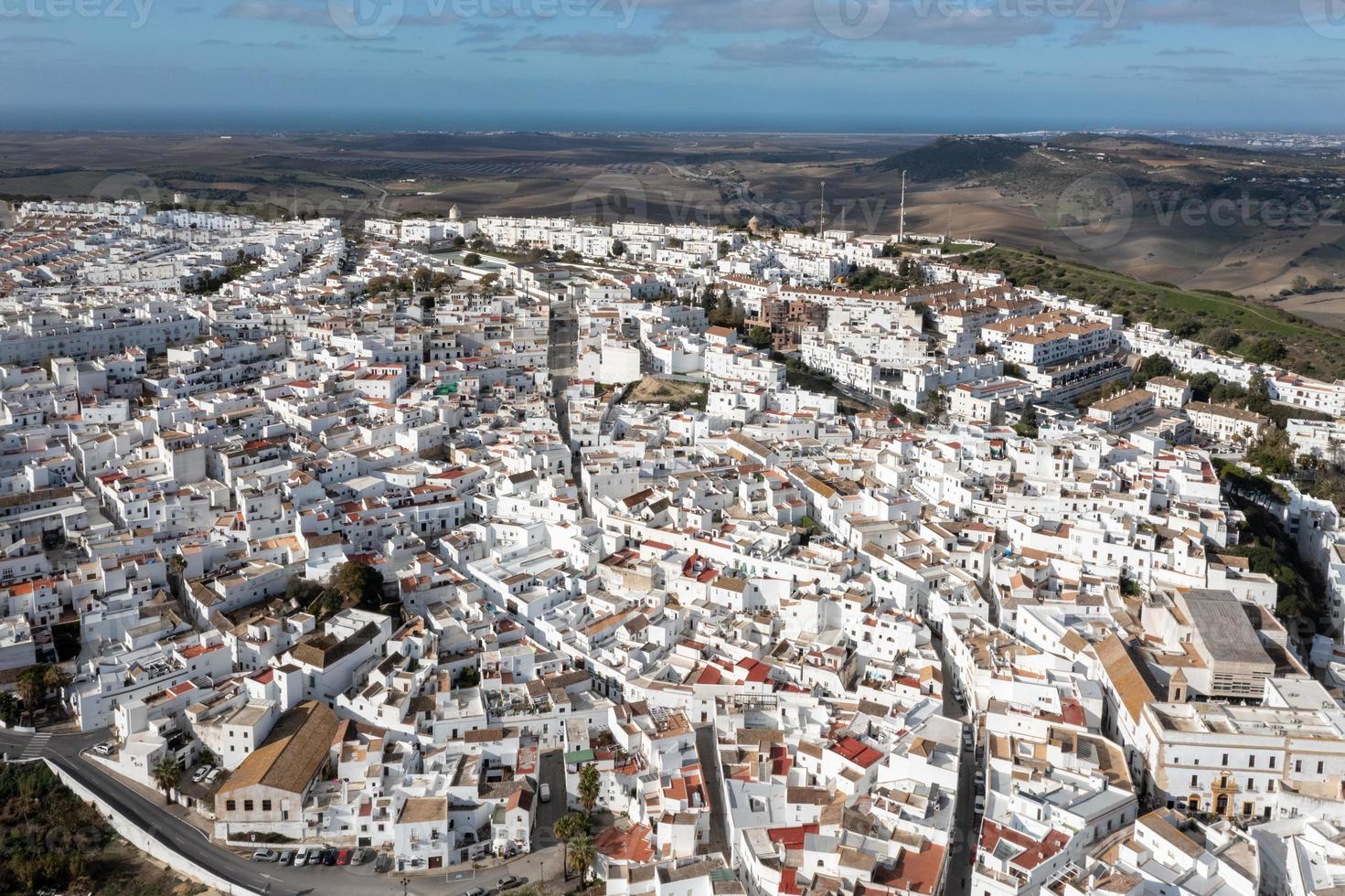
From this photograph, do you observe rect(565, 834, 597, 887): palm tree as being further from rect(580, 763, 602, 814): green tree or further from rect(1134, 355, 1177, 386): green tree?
rect(1134, 355, 1177, 386): green tree

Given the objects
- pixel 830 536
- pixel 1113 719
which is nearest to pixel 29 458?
pixel 830 536

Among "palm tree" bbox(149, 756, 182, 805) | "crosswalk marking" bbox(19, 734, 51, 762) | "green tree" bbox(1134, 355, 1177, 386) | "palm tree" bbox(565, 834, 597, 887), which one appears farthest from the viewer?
"green tree" bbox(1134, 355, 1177, 386)

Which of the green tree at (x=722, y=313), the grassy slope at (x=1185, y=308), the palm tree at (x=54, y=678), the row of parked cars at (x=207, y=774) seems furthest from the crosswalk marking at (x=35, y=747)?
the grassy slope at (x=1185, y=308)

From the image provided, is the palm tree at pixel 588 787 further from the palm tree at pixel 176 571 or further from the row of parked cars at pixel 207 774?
the palm tree at pixel 176 571

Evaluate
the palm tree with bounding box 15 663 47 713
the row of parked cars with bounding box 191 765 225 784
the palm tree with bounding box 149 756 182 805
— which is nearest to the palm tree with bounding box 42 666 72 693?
the palm tree with bounding box 15 663 47 713

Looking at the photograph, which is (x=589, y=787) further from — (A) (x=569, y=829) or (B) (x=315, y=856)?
(B) (x=315, y=856)

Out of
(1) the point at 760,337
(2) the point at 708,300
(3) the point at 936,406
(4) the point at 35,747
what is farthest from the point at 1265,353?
(4) the point at 35,747
